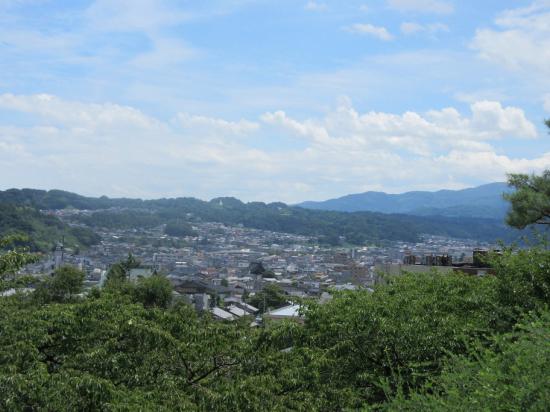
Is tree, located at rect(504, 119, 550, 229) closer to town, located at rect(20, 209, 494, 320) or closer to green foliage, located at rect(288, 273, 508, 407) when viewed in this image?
green foliage, located at rect(288, 273, 508, 407)

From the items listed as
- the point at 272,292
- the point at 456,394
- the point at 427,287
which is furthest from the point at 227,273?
the point at 456,394

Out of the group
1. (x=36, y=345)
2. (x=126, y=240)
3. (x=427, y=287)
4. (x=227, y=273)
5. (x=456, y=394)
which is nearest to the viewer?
(x=456, y=394)

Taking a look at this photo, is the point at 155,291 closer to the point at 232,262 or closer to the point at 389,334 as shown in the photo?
the point at 389,334

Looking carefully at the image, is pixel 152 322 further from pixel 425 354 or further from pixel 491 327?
pixel 491 327

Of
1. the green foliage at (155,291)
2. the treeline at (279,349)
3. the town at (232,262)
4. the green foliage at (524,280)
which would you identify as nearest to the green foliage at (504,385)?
the treeline at (279,349)

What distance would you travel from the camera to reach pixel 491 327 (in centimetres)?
1216

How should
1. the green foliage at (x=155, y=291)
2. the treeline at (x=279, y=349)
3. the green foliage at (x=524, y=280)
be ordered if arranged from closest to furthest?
A: 1. the treeline at (x=279, y=349)
2. the green foliage at (x=524, y=280)
3. the green foliage at (x=155, y=291)

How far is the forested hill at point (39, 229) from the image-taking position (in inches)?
4313

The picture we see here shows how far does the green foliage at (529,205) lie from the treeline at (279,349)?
141cm

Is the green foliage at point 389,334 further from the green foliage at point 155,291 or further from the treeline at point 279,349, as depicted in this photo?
the green foliage at point 155,291

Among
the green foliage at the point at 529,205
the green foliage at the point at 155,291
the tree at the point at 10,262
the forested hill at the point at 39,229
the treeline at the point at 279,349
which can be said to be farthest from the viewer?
the forested hill at the point at 39,229

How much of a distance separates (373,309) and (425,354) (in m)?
1.34

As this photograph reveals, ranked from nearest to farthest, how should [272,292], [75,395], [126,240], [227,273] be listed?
[75,395], [272,292], [227,273], [126,240]

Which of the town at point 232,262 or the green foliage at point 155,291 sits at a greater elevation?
the green foliage at point 155,291
